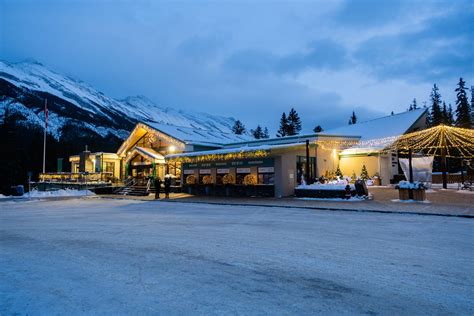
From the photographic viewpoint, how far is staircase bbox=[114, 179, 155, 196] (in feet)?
93.5

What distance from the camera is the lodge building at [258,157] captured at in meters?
23.2

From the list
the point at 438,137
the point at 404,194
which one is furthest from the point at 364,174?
the point at 404,194

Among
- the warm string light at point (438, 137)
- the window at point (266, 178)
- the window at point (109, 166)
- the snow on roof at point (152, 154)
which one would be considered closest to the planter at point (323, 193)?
the window at point (266, 178)

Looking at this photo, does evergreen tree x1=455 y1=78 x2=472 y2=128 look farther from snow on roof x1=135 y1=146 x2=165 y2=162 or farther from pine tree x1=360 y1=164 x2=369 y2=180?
snow on roof x1=135 y1=146 x2=165 y2=162

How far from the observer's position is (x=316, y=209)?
1573 cm

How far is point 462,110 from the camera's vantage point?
193 ft

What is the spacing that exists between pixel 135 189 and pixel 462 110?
57.9 m

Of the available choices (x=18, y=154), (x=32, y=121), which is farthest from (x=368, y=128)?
(x=32, y=121)

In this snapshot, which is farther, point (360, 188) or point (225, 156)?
point (225, 156)

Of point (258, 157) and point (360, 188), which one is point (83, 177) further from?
point (360, 188)

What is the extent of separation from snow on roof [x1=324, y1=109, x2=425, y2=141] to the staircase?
17.9m

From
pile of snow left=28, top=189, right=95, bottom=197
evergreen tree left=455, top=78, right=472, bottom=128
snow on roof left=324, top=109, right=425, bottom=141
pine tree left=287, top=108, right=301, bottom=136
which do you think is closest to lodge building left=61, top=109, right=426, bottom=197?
snow on roof left=324, top=109, right=425, bottom=141

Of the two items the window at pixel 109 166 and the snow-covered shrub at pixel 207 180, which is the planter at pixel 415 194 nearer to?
the snow-covered shrub at pixel 207 180

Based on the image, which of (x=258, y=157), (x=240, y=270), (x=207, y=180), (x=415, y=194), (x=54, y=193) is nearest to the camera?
(x=240, y=270)
